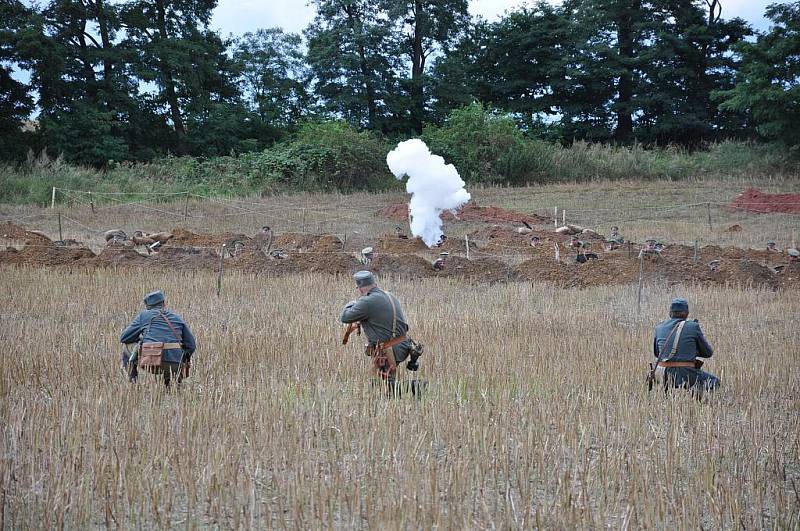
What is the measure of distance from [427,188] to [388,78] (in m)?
25.2

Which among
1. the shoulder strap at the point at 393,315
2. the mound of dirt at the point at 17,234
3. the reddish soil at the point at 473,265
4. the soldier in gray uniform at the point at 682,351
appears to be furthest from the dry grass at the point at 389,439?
the mound of dirt at the point at 17,234

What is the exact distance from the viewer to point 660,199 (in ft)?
113

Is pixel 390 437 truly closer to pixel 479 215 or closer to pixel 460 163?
pixel 479 215

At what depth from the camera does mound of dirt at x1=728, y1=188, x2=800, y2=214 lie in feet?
104

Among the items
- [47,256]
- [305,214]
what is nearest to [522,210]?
[305,214]

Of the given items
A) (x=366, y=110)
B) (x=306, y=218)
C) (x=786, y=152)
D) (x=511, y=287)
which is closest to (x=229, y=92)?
(x=366, y=110)

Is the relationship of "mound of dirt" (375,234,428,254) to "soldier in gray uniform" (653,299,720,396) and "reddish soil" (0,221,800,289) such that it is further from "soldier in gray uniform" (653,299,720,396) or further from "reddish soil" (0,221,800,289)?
"soldier in gray uniform" (653,299,720,396)

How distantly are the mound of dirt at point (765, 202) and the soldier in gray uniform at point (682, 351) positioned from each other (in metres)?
26.2

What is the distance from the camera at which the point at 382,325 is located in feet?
25.6

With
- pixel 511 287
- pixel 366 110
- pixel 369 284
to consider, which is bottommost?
pixel 511 287

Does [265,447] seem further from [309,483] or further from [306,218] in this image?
[306,218]

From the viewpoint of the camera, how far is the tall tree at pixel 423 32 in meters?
50.2

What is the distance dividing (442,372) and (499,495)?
3.68 meters

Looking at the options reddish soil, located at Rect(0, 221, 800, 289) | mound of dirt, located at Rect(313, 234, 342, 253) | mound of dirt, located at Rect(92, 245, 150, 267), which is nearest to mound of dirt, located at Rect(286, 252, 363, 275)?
reddish soil, located at Rect(0, 221, 800, 289)
